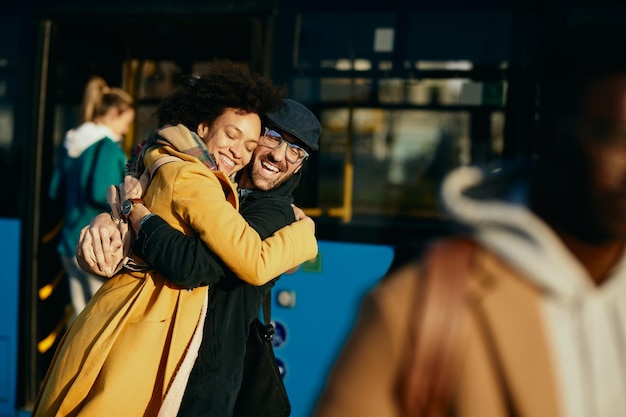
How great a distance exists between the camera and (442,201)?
1373 mm

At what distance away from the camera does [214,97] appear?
2.92 m

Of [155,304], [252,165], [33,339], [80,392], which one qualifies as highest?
[252,165]

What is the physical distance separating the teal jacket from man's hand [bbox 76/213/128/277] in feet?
8.36

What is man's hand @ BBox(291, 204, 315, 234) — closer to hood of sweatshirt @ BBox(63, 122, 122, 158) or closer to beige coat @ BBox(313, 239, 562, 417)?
beige coat @ BBox(313, 239, 562, 417)

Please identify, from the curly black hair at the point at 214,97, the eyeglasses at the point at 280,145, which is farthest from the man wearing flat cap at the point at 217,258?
the curly black hair at the point at 214,97

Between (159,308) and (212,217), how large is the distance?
0.30 m

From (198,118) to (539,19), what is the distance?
2055mm

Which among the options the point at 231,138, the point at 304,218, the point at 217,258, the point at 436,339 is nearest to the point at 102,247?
the point at 217,258

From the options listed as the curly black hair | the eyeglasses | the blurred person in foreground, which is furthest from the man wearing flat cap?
the blurred person in foreground

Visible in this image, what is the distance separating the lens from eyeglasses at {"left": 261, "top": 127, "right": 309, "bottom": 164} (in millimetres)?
3061

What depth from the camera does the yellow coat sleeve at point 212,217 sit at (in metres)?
2.61

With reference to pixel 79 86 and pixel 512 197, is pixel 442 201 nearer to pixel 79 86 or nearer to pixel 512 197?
pixel 512 197

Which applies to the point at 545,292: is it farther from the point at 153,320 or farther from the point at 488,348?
the point at 153,320

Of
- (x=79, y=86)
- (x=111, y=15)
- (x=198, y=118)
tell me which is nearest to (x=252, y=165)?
(x=198, y=118)
